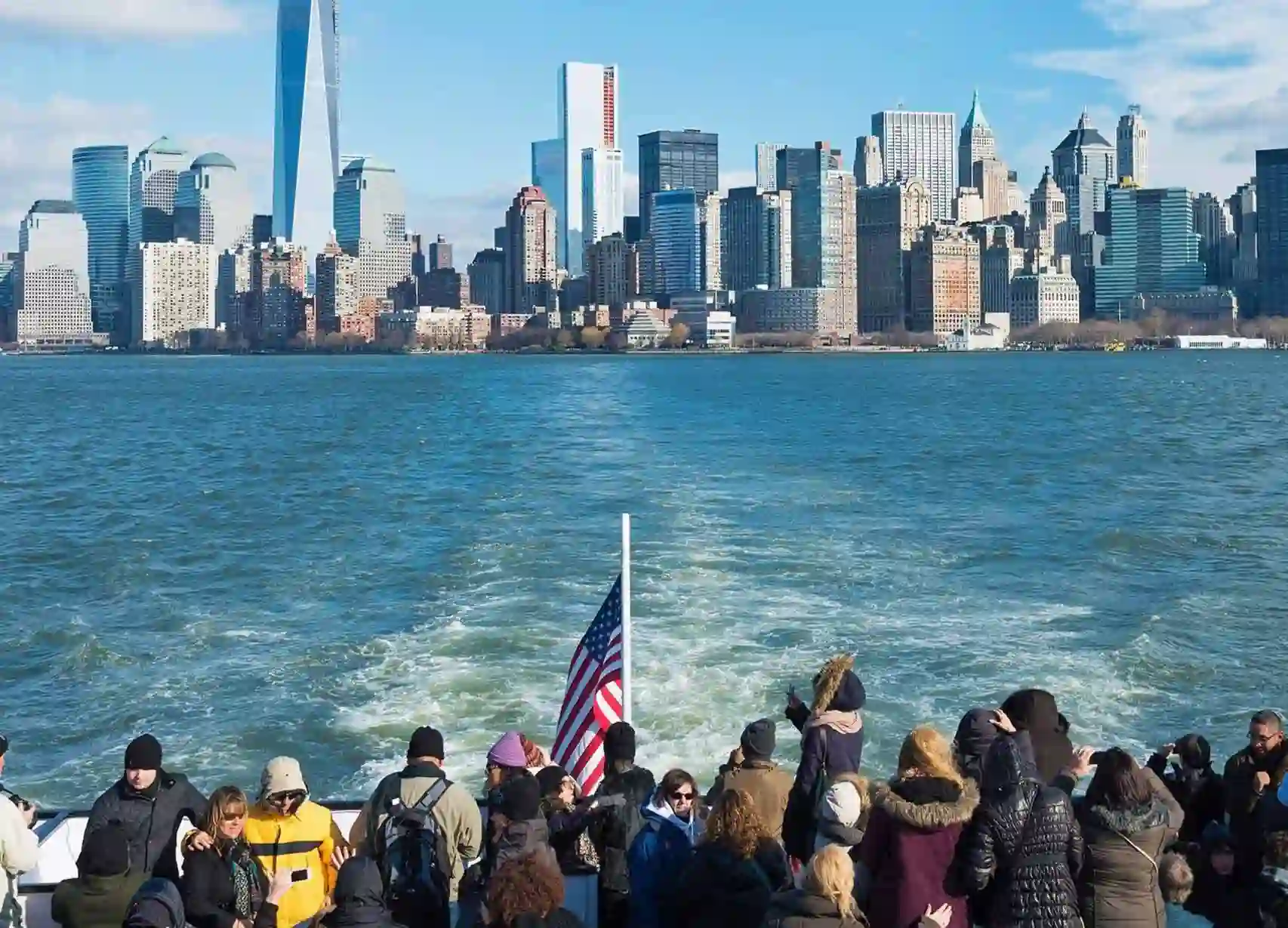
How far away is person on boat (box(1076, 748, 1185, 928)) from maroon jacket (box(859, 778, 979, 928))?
54 cm

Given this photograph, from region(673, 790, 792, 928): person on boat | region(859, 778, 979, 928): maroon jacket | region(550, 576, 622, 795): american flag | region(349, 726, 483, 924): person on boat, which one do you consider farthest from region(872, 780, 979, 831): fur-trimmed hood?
region(550, 576, 622, 795): american flag

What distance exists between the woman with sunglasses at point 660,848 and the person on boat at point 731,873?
0.82 ft

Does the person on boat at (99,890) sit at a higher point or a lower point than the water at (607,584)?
higher

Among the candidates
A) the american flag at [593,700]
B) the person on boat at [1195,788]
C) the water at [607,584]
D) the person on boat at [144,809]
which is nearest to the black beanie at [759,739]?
the person on boat at [1195,788]

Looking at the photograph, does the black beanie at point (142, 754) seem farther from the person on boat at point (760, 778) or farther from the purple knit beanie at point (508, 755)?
the person on boat at point (760, 778)

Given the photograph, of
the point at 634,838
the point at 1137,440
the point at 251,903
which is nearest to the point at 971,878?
the point at 634,838

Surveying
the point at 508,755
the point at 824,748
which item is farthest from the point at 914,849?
the point at 508,755

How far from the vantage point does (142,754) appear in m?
6.58

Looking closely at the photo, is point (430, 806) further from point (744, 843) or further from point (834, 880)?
point (834, 880)

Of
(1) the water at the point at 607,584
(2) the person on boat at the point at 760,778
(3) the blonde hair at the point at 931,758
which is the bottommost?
(1) the water at the point at 607,584

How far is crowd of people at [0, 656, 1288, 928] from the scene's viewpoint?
5922mm

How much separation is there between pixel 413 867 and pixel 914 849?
1.88 m

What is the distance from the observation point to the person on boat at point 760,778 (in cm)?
694

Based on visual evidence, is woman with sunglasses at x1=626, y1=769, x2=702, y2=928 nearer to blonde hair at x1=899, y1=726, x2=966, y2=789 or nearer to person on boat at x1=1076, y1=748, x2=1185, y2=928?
blonde hair at x1=899, y1=726, x2=966, y2=789
